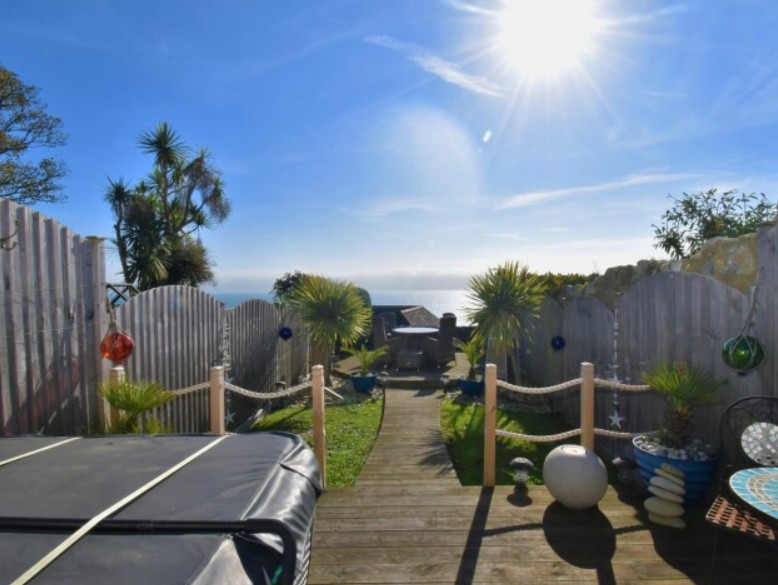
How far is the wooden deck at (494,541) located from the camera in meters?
2.82

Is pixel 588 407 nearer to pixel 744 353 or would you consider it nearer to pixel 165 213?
pixel 744 353

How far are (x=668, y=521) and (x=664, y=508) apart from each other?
105 mm

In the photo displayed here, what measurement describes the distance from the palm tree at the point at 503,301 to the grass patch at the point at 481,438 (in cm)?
141

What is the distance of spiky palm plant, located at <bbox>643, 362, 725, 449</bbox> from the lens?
366 centimetres

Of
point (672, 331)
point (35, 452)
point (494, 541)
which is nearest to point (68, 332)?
point (35, 452)

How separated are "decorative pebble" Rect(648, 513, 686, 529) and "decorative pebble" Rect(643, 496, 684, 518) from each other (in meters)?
0.03

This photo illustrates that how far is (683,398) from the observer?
12.1 feet

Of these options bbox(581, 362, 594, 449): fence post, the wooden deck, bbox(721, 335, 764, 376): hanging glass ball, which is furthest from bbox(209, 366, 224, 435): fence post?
bbox(721, 335, 764, 376): hanging glass ball

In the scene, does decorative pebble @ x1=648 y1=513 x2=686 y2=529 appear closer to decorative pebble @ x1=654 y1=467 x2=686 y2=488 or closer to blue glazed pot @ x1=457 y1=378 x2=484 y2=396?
decorative pebble @ x1=654 y1=467 x2=686 y2=488

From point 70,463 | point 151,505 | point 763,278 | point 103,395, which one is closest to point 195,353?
point 103,395

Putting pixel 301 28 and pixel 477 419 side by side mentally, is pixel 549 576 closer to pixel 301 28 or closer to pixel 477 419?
pixel 477 419

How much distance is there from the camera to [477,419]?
297 inches

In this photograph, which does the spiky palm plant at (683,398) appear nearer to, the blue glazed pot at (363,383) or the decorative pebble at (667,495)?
the decorative pebble at (667,495)

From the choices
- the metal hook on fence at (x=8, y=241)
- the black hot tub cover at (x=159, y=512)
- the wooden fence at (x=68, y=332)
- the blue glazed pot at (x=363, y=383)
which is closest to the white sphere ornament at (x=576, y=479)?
the black hot tub cover at (x=159, y=512)
